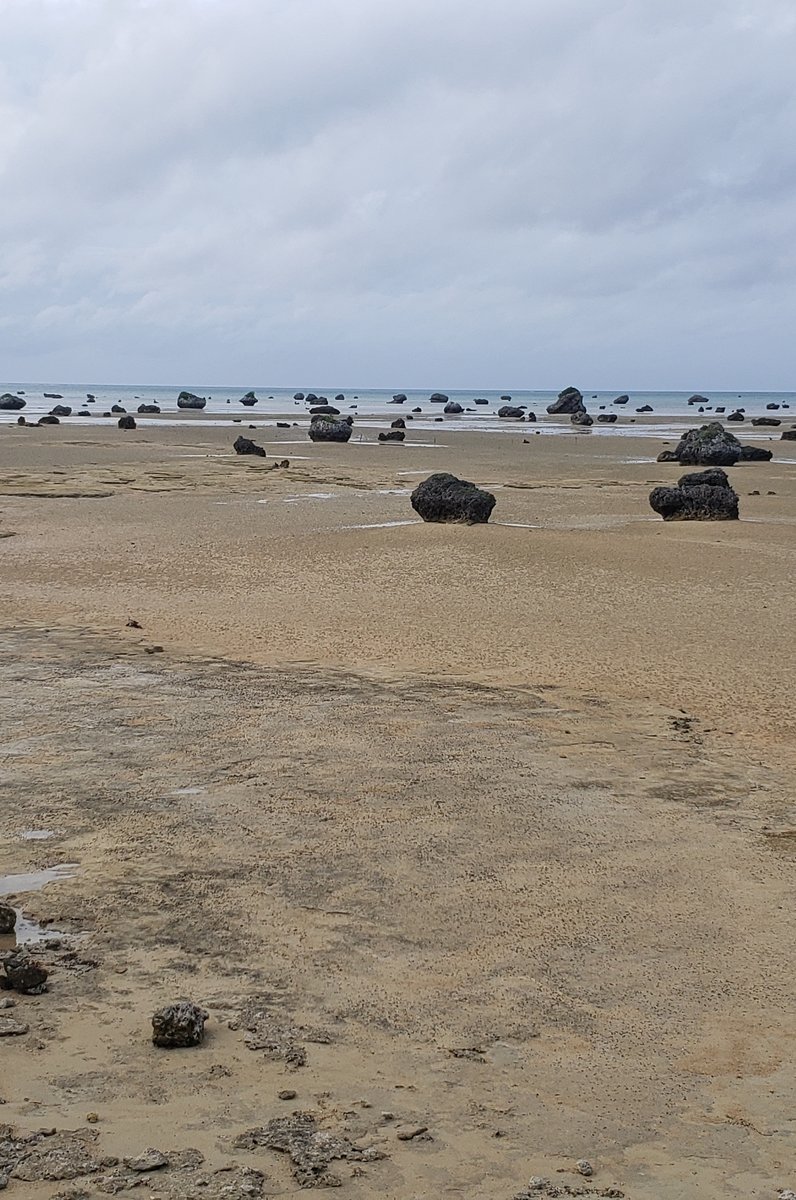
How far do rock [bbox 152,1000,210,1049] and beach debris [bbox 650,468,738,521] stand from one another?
1557 centimetres

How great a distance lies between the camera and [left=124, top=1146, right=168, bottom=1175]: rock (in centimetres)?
346

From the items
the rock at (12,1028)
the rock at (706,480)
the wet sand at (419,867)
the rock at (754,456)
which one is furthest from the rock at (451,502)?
the rock at (754,456)

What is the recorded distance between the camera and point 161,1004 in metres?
4.45

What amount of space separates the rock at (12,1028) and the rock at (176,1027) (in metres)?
0.45

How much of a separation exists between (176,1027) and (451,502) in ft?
45.0

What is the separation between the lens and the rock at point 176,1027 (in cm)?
411

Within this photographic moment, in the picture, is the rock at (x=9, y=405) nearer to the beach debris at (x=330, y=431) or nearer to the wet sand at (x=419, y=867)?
the beach debris at (x=330, y=431)

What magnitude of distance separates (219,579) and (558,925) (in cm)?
915

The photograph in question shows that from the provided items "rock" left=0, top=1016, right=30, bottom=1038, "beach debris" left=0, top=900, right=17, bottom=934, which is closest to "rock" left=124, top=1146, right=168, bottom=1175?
"rock" left=0, top=1016, right=30, bottom=1038

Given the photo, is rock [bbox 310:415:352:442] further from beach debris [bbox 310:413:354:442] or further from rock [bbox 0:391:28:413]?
rock [bbox 0:391:28:413]

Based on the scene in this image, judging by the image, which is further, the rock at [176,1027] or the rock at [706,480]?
the rock at [706,480]

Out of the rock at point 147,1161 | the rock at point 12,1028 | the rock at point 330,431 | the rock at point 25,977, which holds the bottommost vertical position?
the rock at point 147,1161

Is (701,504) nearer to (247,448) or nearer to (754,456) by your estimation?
(754,456)

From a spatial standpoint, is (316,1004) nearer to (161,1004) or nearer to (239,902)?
(161,1004)
